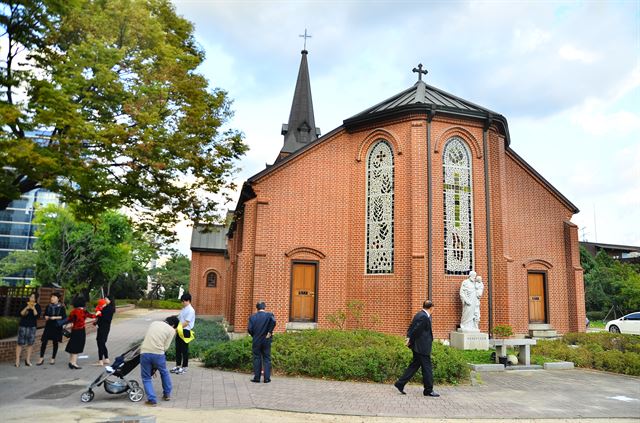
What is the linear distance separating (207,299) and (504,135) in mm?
26077

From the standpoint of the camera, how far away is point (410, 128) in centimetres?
1641

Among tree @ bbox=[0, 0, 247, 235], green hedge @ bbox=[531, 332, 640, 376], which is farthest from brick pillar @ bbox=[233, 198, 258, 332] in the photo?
green hedge @ bbox=[531, 332, 640, 376]

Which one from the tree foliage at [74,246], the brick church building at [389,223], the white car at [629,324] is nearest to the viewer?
the brick church building at [389,223]

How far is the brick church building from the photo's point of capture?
15688mm

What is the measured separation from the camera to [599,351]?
13.6 metres

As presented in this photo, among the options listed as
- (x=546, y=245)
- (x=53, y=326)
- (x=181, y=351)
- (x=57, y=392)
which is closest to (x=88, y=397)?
(x=57, y=392)

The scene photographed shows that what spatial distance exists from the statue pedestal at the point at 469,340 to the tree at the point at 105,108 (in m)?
8.89

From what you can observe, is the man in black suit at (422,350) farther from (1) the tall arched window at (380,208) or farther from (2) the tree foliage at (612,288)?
(2) the tree foliage at (612,288)

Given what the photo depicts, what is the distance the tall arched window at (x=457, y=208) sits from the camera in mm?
15977

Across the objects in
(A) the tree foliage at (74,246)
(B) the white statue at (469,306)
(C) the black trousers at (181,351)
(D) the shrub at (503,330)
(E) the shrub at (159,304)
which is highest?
(A) the tree foliage at (74,246)

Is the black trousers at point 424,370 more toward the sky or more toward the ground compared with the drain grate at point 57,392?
more toward the sky

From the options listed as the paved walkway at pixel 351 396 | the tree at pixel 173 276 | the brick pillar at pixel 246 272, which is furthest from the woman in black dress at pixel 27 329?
the tree at pixel 173 276

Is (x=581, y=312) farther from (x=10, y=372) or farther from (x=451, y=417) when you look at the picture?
(x=10, y=372)

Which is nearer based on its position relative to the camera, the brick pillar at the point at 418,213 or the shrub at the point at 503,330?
the shrub at the point at 503,330
